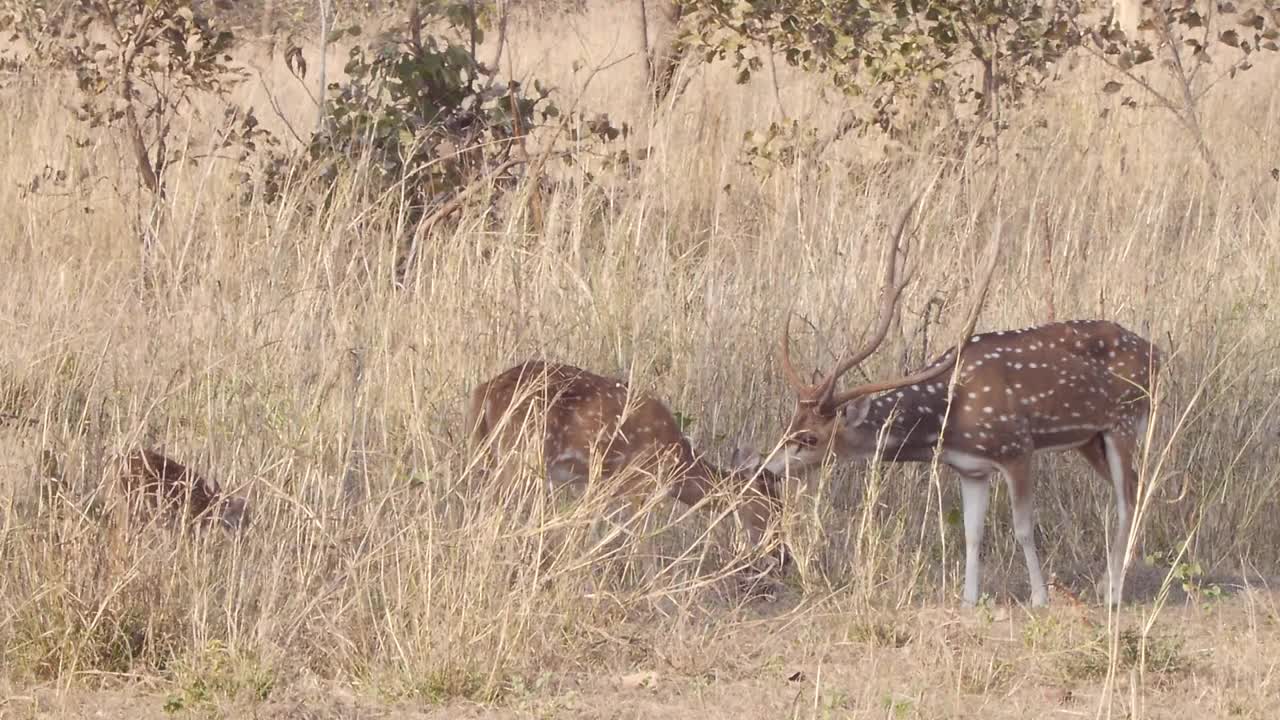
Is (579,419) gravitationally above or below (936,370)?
below

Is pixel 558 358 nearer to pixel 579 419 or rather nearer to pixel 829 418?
pixel 579 419

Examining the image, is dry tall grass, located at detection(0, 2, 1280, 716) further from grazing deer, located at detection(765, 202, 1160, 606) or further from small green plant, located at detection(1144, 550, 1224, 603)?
grazing deer, located at detection(765, 202, 1160, 606)

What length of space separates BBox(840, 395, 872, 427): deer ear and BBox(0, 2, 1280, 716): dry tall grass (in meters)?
0.29

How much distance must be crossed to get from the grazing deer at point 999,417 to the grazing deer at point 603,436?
0.19 metres

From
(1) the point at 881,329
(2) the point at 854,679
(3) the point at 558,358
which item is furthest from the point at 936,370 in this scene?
(3) the point at 558,358

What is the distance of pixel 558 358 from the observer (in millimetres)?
6836

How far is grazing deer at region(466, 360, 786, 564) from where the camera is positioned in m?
5.73

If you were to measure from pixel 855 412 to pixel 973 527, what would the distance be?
53cm

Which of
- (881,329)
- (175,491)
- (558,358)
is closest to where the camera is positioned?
(175,491)

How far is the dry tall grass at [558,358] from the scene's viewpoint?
15.4 ft

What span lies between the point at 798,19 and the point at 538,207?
8.91 feet

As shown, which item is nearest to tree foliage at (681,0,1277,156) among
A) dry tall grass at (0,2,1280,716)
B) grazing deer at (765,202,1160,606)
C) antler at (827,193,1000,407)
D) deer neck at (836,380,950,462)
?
dry tall grass at (0,2,1280,716)

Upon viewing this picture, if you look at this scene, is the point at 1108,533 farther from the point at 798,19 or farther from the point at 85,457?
the point at 798,19

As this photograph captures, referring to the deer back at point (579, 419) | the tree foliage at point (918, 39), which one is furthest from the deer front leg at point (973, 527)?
the tree foliage at point (918, 39)
